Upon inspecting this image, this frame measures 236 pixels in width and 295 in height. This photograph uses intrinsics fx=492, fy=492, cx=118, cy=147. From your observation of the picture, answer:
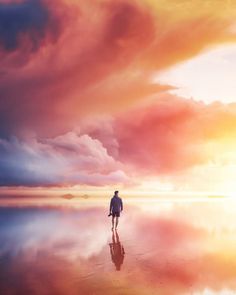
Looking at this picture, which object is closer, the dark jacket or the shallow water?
the shallow water

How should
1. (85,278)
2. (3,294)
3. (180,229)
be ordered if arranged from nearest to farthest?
(3,294) → (85,278) → (180,229)

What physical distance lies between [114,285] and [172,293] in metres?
1.62

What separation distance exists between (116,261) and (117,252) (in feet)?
6.52

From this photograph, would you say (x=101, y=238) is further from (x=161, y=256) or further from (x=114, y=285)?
(x=114, y=285)

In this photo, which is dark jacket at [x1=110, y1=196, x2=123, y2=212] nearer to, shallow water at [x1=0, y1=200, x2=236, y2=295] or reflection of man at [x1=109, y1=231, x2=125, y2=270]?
shallow water at [x1=0, y1=200, x2=236, y2=295]

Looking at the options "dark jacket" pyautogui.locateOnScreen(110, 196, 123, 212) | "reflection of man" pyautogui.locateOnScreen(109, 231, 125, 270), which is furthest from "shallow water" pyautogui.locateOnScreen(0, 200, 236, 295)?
"dark jacket" pyautogui.locateOnScreen(110, 196, 123, 212)

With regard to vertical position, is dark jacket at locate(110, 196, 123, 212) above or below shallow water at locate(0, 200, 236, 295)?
above

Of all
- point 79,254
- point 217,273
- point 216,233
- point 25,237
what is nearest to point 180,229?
point 216,233

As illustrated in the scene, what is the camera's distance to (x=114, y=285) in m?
12.8

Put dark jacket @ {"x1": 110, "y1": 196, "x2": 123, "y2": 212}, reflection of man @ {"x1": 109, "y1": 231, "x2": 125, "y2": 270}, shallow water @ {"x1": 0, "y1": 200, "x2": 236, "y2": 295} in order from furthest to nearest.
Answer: dark jacket @ {"x1": 110, "y1": 196, "x2": 123, "y2": 212}, reflection of man @ {"x1": 109, "y1": 231, "x2": 125, "y2": 270}, shallow water @ {"x1": 0, "y1": 200, "x2": 236, "y2": 295}

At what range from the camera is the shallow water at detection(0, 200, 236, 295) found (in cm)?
1271

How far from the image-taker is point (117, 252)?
1861cm

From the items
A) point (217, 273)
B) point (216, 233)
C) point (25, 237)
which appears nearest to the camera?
point (217, 273)

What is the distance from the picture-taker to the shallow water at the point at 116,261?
1271 cm
